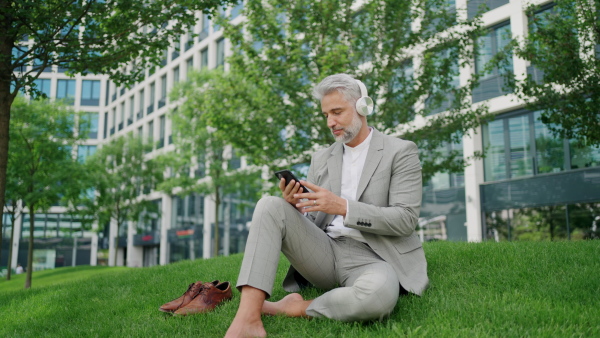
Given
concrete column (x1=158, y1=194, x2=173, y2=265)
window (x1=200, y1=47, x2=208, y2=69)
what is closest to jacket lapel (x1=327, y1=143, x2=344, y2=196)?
window (x1=200, y1=47, x2=208, y2=69)

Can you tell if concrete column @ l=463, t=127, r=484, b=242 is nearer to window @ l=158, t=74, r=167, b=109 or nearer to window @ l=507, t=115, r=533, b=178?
window @ l=507, t=115, r=533, b=178

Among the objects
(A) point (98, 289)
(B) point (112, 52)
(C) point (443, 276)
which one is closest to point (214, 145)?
(B) point (112, 52)

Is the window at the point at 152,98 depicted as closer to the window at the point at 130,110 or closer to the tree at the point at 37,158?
the window at the point at 130,110

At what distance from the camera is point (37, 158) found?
19.7 metres

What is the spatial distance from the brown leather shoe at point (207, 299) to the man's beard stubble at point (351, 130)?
1.67 m

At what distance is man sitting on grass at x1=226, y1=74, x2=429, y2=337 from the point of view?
348cm

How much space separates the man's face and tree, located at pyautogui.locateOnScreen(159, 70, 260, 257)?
59.6ft

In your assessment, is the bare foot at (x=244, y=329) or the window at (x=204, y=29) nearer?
the bare foot at (x=244, y=329)

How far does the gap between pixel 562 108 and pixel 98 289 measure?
8285 millimetres

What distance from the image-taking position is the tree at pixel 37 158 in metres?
19.2

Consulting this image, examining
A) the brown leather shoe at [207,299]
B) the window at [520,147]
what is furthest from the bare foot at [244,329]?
the window at [520,147]

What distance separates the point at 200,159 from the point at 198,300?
20.2 metres

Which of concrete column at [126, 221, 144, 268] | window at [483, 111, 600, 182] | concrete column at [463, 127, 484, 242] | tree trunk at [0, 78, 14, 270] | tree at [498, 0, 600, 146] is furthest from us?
concrete column at [126, 221, 144, 268]

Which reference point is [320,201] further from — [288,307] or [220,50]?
[220,50]
